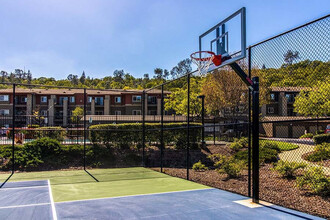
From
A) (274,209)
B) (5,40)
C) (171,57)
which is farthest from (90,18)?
(274,209)

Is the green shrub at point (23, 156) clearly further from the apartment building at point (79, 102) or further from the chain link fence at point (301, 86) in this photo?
the apartment building at point (79, 102)

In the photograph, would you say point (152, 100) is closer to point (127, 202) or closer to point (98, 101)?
point (98, 101)

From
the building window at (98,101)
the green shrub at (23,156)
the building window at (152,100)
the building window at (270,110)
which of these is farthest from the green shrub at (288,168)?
the building window at (98,101)

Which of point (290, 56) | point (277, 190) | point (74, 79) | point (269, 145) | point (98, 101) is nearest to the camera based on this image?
point (290, 56)

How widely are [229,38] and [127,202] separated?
4049mm

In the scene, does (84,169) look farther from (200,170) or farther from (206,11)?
(206,11)

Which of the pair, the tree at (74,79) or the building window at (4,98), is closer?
the building window at (4,98)

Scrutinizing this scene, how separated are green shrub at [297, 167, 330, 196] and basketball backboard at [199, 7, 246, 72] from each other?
3.05 metres

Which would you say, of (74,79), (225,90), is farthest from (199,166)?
(74,79)

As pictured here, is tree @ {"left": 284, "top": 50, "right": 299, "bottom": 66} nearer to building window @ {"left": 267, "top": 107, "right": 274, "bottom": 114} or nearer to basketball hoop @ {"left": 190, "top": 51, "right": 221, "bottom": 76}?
basketball hoop @ {"left": 190, "top": 51, "right": 221, "bottom": 76}

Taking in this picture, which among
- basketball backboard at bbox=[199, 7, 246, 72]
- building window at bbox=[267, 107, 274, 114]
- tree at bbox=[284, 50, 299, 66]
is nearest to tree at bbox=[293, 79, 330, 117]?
tree at bbox=[284, 50, 299, 66]

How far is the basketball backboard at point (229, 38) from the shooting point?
5.83 metres

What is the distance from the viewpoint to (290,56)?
5.72 metres

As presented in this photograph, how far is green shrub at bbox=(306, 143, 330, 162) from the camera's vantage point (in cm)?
802
